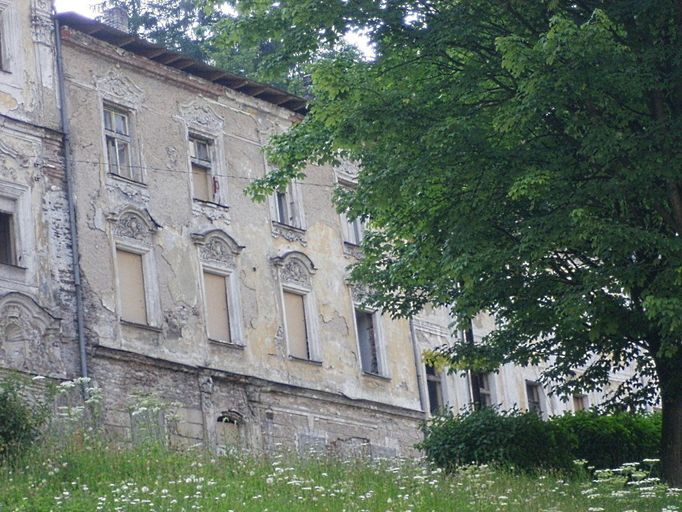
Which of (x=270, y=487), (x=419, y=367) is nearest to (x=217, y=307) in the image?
(x=419, y=367)

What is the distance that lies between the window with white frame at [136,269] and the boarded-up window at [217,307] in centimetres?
171

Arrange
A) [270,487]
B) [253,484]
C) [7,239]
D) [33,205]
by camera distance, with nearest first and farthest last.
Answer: [270,487] < [253,484] < [7,239] < [33,205]

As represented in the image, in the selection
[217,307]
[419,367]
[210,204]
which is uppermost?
[210,204]

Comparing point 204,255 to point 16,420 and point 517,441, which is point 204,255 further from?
point 16,420

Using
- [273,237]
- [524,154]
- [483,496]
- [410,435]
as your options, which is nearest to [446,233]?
[524,154]

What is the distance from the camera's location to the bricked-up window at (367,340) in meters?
36.7

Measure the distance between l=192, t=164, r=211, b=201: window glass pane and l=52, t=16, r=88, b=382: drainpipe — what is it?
394cm

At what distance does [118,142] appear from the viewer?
31.9 metres

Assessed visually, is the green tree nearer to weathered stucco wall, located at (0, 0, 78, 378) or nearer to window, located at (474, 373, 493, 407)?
weathered stucco wall, located at (0, 0, 78, 378)

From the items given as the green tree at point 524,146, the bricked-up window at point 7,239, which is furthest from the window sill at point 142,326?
the green tree at point 524,146

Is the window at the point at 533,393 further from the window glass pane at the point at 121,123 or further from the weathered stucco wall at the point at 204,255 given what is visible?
the window glass pane at the point at 121,123

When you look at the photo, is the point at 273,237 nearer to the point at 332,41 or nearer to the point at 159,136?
the point at 159,136

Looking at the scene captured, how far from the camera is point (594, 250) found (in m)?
22.1

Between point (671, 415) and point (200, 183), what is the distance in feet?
44.4
